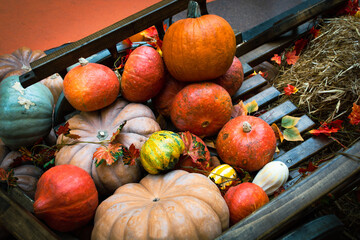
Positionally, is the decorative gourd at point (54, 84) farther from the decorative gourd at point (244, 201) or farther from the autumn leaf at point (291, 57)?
the autumn leaf at point (291, 57)

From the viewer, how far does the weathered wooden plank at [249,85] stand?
6.55ft

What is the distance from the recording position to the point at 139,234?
104cm

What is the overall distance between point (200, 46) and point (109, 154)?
0.75m

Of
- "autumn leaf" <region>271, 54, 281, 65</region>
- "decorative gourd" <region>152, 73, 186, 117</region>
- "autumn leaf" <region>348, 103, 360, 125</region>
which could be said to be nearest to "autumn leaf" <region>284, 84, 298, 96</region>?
"autumn leaf" <region>271, 54, 281, 65</region>

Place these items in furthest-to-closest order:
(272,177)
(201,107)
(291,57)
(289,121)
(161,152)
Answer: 1. (291,57)
2. (289,121)
3. (201,107)
4. (272,177)
5. (161,152)

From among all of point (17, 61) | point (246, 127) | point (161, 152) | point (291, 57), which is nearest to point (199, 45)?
point (246, 127)

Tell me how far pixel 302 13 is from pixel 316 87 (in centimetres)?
63

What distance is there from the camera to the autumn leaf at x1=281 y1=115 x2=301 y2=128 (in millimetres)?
1836

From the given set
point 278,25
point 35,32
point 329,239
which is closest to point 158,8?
point 278,25

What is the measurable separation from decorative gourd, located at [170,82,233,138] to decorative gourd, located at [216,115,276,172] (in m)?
0.10

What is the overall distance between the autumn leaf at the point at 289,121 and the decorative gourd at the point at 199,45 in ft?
1.94

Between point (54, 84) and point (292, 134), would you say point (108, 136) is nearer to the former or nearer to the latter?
point (54, 84)

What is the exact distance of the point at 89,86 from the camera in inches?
57.9

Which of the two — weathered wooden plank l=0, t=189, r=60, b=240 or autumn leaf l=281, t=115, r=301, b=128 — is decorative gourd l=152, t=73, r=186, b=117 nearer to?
autumn leaf l=281, t=115, r=301, b=128
